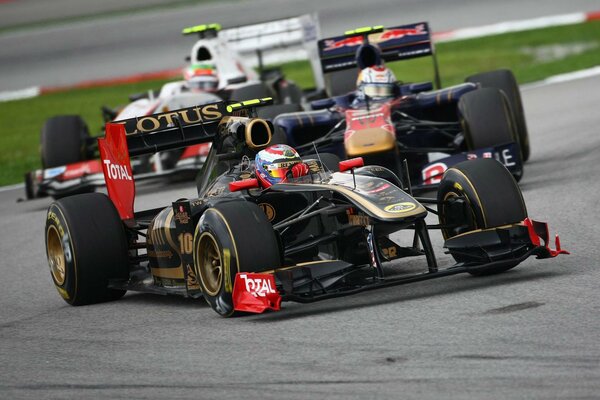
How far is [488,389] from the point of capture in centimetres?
612

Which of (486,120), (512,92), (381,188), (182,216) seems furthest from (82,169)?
(381,188)

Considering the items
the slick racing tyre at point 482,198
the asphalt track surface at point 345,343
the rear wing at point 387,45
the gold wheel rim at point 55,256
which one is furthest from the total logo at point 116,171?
the rear wing at point 387,45

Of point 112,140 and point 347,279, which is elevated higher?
point 112,140

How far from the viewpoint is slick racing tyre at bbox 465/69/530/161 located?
15.5 m

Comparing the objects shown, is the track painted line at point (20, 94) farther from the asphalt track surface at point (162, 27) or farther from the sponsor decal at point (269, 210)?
the sponsor decal at point (269, 210)

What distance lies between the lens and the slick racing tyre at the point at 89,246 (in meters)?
9.84

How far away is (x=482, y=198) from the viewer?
8.79m

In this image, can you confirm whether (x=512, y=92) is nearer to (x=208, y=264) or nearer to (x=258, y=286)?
(x=208, y=264)

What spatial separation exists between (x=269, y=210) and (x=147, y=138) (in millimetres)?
1620

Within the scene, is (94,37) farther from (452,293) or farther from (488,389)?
(488,389)

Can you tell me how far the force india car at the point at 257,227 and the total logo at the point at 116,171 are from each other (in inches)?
0.5

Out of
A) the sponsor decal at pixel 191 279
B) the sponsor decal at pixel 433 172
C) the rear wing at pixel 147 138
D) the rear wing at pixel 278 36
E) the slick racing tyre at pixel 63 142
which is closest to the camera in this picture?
the sponsor decal at pixel 191 279

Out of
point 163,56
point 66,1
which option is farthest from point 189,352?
point 66,1

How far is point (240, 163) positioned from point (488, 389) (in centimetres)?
412
